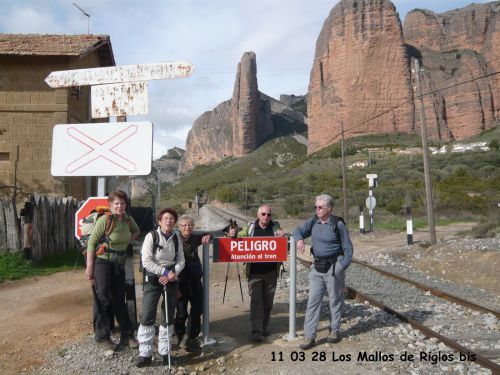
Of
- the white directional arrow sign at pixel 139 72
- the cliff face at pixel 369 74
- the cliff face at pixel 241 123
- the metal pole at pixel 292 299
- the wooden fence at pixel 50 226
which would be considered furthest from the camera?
the cliff face at pixel 241 123

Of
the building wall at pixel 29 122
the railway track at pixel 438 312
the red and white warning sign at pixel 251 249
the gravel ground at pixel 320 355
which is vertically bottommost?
the railway track at pixel 438 312

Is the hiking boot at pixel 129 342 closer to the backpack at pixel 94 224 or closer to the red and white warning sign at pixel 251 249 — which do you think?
the backpack at pixel 94 224

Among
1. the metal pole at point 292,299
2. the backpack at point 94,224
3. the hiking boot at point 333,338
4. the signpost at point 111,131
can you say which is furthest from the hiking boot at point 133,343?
the hiking boot at point 333,338

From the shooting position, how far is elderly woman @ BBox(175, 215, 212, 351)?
18.6ft

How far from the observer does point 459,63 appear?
95500mm

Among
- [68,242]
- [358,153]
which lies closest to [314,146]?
[358,153]

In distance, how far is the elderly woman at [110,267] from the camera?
17.8 ft

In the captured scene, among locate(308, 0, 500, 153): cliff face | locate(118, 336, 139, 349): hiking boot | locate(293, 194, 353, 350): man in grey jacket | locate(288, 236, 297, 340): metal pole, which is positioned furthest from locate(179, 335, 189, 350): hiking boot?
locate(308, 0, 500, 153): cliff face

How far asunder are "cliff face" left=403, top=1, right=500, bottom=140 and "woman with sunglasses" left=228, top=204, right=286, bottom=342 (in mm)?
91333

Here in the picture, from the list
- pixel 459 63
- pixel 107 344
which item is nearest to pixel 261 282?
pixel 107 344

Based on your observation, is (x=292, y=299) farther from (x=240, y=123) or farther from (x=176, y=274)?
(x=240, y=123)

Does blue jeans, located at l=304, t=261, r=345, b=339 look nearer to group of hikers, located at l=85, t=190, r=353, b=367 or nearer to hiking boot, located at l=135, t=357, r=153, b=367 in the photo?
group of hikers, located at l=85, t=190, r=353, b=367

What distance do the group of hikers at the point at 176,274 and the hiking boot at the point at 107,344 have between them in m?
0.01

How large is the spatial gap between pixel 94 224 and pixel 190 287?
1.38 m
